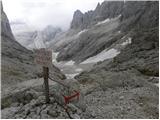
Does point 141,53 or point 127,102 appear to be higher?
point 141,53

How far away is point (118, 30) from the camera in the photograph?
382 ft

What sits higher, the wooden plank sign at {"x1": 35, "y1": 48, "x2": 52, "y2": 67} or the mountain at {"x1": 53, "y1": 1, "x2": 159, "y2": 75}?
the mountain at {"x1": 53, "y1": 1, "x2": 159, "y2": 75}

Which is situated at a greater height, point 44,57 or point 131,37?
point 131,37

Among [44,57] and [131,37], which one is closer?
[44,57]

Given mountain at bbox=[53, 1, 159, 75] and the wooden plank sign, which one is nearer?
the wooden plank sign

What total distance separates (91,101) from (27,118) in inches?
225

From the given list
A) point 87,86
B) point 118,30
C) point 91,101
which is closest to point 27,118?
point 91,101

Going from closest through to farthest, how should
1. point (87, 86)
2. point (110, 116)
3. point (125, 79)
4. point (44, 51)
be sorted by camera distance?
point (44, 51) < point (110, 116) < point (87, 86) < point (125, 79)

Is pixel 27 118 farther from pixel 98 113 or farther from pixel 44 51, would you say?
pixel 98 113

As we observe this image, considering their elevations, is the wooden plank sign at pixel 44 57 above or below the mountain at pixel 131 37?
below

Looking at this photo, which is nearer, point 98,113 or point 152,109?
point 98,113

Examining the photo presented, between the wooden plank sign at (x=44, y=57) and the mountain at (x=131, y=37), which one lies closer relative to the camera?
the wooden plank sign at (x=44, y=57)

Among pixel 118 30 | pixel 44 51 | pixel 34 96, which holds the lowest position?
pixel 34 96

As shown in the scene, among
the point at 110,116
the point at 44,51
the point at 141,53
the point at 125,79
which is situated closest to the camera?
the point at 44,51
